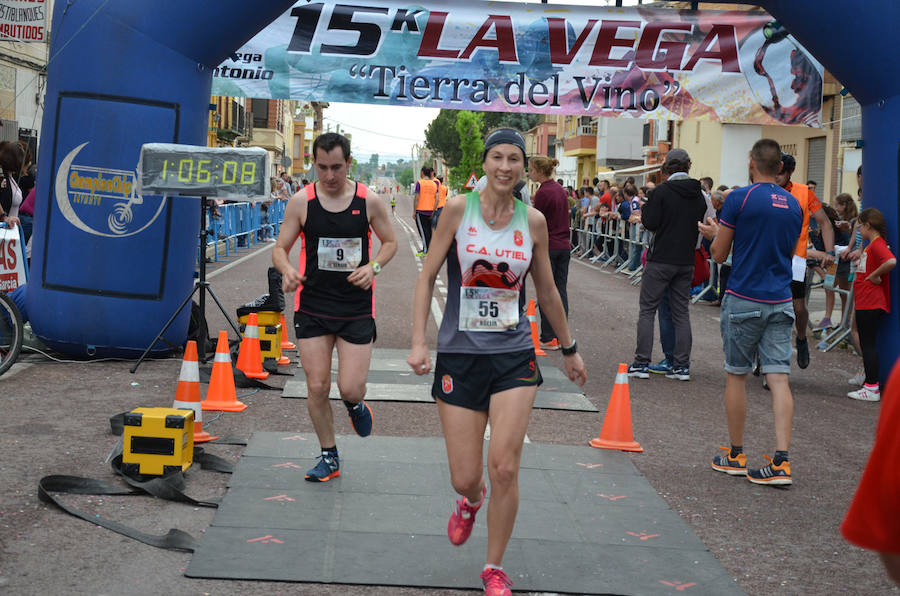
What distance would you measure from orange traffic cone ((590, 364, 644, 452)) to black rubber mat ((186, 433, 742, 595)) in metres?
0.36

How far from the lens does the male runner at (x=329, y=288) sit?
611 cm

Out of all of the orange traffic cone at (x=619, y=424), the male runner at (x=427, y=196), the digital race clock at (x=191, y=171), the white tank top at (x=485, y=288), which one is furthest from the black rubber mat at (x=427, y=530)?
the male runner at (x=427, y=196)

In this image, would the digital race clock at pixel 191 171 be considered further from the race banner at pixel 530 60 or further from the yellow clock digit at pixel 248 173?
the race banner at pixel 530 60

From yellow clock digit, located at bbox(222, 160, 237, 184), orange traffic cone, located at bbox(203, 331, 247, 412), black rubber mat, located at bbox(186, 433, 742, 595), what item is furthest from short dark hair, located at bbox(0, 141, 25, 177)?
black rubber mat, located at bbox(186, 433, 742, 595)

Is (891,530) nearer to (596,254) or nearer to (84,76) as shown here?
(84,76)

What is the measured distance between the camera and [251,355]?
30.8 ft

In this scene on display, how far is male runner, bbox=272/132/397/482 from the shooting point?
6.11 meters

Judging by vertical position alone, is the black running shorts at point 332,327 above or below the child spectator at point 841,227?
below

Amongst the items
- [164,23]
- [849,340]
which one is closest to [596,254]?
[849,340]

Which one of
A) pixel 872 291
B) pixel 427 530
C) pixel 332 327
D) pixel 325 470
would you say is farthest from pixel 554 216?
pixel 427 530

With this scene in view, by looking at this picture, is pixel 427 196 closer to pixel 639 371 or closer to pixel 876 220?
Result: pixel 639 371

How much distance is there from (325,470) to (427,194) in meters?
16.8

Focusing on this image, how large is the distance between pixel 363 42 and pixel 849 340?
Answer: 705 cm

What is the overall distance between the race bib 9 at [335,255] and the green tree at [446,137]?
387 ft
